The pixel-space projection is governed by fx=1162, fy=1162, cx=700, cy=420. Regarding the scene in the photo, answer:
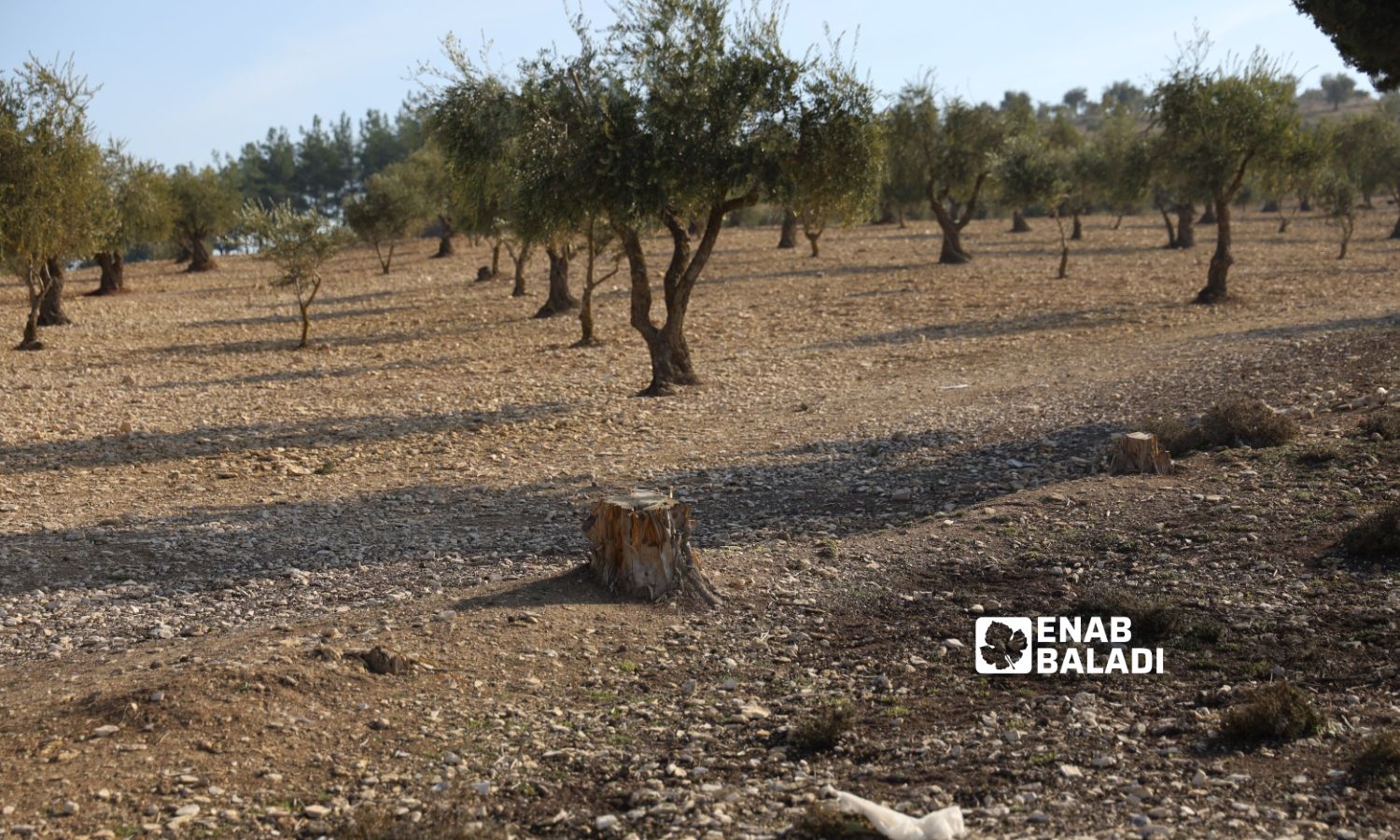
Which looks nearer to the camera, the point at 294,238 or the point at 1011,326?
the point at 1011,326

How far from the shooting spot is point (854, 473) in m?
12.1

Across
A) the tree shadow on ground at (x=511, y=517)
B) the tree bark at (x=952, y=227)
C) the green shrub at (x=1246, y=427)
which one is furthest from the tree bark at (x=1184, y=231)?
the green shrub at (x=1246, y=427)

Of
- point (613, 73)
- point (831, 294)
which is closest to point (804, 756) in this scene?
point (613, 73)

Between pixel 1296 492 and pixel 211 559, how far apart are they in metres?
8.87

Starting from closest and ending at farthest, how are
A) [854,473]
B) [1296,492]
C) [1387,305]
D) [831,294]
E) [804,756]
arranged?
1. [804,756]
2. [1296,492]
3. [854,473]
4. [1387,305]
5. [831,294]

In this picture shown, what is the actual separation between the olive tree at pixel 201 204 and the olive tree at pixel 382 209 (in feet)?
22.4

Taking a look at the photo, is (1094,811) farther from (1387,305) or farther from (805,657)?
(1387,305)

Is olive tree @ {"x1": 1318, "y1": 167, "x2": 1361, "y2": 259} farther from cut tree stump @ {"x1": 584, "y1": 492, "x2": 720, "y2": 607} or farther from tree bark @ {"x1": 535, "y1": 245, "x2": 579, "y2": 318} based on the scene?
cut tree stump @ {"x1": 584, "y1": 492, "x2": 720, "y2": 607}

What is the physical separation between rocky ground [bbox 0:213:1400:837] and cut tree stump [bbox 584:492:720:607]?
19cm

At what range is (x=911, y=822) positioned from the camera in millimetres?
4512

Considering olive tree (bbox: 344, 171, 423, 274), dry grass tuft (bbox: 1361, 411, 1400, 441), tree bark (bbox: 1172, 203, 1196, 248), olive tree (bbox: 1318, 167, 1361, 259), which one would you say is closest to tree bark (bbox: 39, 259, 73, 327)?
olive tree (bbox: 344, 171, 423, 274)

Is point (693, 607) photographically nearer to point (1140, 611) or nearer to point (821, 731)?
point (821, 731)

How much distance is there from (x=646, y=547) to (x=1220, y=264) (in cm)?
2313

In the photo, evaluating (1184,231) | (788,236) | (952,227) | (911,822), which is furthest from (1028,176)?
(911,822)
